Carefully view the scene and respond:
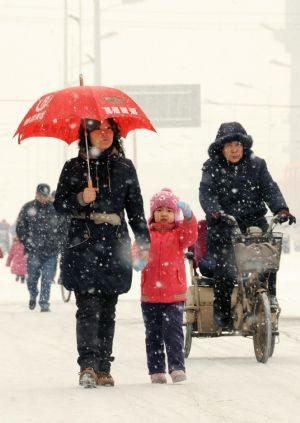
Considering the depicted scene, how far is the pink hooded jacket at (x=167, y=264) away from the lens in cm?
826

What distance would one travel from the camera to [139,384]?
27.1 ft

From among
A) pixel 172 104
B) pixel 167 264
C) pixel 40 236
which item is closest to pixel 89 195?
pixel 167 264

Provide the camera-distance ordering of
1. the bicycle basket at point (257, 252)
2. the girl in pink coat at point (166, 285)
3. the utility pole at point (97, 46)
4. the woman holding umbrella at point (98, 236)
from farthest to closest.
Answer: the utility pole at point (97, 46)
the bicycle basket at point (257, 252)
the girl in pink coat at point (166, 285)
the woman holding umbrella at point (98, 236)

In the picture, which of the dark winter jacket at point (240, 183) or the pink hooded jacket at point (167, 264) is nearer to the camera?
Answer: the pink hooded jacket at point (167, 264)

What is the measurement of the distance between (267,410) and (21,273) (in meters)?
16.7

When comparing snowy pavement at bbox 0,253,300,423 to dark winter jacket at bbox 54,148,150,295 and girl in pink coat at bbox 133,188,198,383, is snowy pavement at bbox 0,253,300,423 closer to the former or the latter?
girl in pink coat at bbox 133,188,198,383

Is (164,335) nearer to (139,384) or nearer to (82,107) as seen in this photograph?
(139,384)

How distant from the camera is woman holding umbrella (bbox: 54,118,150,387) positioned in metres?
7.92

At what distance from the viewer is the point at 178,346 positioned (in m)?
8.25

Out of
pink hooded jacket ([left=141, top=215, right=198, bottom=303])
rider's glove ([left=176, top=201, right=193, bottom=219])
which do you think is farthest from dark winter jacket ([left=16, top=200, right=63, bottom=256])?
rider's glove ([left=176, top=201, right=193, bottom=219])

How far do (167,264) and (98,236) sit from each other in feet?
2.00

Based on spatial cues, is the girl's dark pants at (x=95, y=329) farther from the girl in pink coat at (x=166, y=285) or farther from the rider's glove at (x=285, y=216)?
the rider's glove at (x=285, y=216)

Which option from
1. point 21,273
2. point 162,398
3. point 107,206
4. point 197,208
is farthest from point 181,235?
point 197,208

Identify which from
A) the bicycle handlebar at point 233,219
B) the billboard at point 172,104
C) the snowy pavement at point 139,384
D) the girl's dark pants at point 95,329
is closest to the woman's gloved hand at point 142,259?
the girl's dark pants at point 95,329
